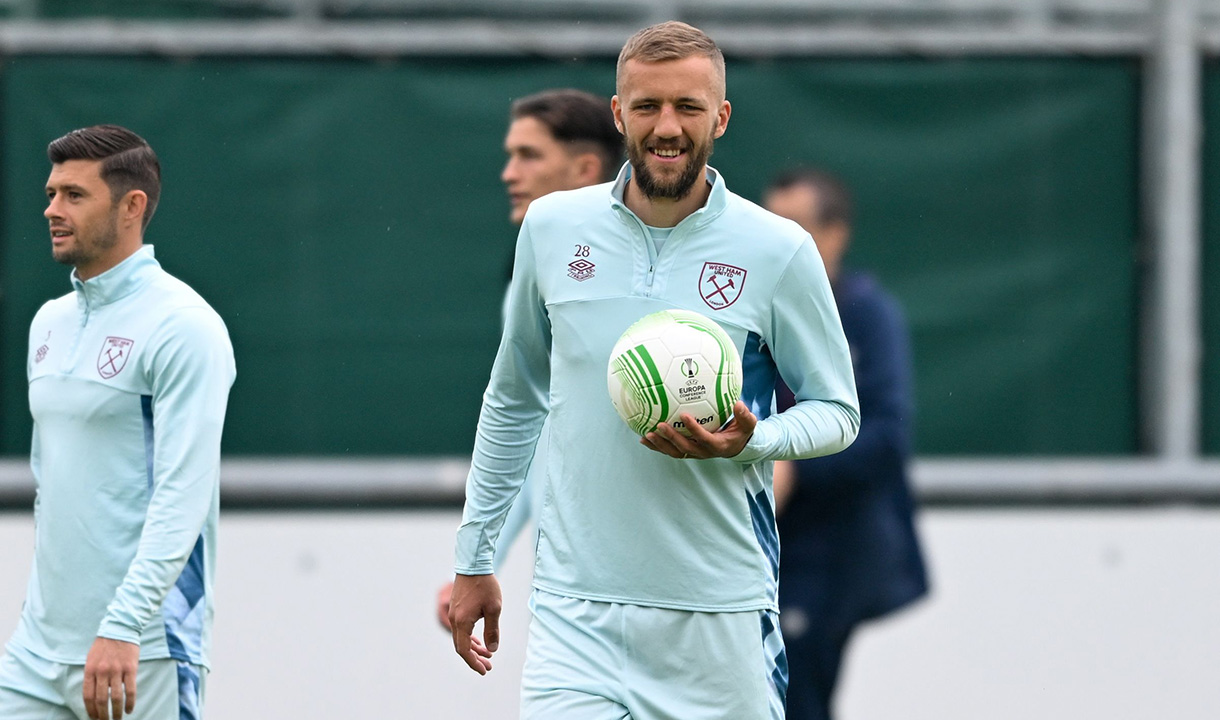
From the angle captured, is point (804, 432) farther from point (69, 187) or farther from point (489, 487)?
point (69, 187)

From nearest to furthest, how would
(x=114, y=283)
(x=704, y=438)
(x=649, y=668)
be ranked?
(x=704, y=438), (x=649, y=668), (x=114, y=283)

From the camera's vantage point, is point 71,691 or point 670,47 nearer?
point 670,47

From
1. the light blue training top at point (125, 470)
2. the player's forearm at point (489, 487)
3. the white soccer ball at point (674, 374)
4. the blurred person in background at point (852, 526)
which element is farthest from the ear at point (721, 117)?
the blurred person in background at point (852, 526)

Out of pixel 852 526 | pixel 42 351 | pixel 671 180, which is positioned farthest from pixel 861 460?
pixel 42 351

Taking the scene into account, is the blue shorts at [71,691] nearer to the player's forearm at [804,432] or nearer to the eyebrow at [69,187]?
the eyebrow at [69,187]

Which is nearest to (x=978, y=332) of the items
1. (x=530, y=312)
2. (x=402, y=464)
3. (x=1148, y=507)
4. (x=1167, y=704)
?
(x=1148, y=507)

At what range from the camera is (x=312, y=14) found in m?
7.82

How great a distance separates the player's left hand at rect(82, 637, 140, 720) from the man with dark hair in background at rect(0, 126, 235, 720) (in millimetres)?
29

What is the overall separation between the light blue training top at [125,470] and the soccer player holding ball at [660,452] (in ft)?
3.12

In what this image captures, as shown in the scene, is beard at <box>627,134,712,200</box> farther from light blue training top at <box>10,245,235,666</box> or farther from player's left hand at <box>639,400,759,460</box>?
light blue training top at <box>10,245,235,666</box>

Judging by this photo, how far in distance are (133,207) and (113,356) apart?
1.54 ft

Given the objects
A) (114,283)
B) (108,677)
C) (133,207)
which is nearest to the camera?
(108,677)

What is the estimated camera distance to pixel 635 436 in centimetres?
370

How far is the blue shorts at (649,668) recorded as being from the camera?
368 centimetres
